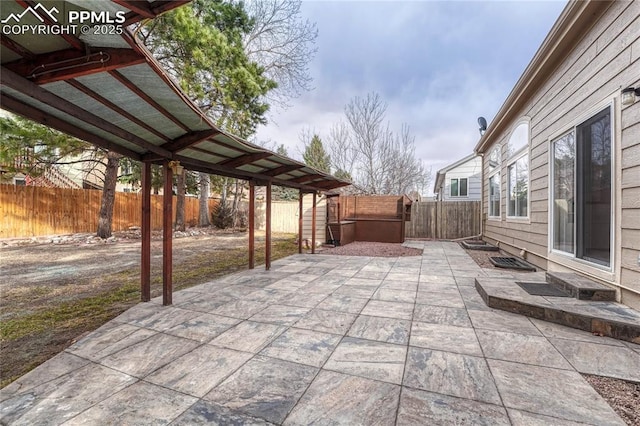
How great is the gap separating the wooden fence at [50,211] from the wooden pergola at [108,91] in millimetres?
9176

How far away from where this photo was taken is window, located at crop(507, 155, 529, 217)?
582 centimetres

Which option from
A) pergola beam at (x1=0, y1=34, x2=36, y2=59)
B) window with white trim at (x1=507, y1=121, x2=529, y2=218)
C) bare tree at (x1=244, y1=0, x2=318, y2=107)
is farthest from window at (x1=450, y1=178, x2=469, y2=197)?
pergola beam at (x1=0, y1=34, x2=36, y2=59)

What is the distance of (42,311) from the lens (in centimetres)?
336

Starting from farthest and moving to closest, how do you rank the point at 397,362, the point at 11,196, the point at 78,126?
the point at 11,196, the point at 78,126, the point at 397,362

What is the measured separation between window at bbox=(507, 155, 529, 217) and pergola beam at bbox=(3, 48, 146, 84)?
262 inches

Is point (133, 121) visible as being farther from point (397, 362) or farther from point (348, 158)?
point (348, 158)

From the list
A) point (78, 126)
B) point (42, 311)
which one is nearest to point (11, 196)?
point (42, 311)

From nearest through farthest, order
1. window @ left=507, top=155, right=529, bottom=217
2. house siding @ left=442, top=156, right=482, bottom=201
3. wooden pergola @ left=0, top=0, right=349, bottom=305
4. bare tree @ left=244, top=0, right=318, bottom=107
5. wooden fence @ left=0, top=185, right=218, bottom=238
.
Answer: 1. wooden pergola @ left=0, top=0, right=349, bottom=305
2. window @ left=507, top=155, right=529, bottom=217
3. wooden fence @ left=0, top=185, right=218, bottom=238
4. bare tree @ left=244, top=0, right=318, bottom=107
5. house siding @ left=442, top=156, right=482, bottom=201

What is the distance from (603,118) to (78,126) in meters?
5.66

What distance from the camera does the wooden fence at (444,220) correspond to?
11.0 meters

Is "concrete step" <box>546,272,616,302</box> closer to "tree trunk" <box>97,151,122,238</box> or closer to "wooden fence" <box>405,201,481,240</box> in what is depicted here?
"wooden fence" <box>405,201,481,240</box>

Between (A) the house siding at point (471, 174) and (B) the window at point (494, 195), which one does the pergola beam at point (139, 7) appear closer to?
(B) the window at point (494, 195)

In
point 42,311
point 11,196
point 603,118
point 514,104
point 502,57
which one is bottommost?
point 42,311

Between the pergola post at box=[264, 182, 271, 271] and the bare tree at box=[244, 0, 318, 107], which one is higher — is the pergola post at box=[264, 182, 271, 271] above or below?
below
